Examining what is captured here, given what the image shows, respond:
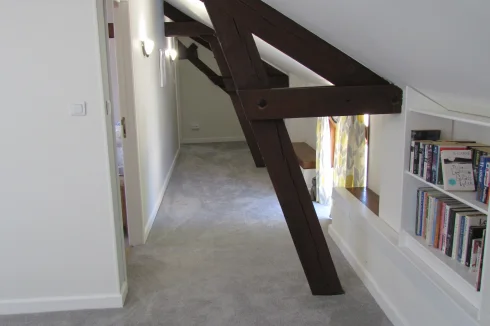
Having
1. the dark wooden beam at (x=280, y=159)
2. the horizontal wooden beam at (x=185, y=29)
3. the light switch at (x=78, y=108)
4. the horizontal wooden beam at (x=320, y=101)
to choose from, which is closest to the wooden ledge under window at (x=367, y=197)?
the dark wooden beam at (x=280, y=159)

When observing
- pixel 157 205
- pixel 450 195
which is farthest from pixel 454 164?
pixel 157 205

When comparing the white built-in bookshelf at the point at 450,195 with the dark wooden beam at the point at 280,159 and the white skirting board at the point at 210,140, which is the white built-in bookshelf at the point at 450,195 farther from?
the white skirting board at the point at 210,140

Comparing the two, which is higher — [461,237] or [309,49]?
[309,49]

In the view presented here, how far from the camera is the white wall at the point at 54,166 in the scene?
212cm

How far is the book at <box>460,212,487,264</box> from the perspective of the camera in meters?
1.76

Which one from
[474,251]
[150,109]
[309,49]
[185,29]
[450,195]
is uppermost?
[185,29]

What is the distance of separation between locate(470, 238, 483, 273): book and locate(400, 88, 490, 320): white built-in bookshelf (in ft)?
0.09

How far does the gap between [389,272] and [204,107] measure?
5.93 m

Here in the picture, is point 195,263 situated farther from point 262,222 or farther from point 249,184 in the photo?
point 249,184

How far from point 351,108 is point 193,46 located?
552 cm

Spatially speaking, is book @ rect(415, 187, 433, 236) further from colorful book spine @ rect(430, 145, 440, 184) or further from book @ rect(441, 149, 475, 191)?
book @ rect(441, 149, 475, 191)

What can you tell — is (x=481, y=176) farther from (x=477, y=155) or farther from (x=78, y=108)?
(x=78, y=108)

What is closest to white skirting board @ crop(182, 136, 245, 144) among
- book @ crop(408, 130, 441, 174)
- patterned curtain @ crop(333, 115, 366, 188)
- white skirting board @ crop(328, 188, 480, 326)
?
patterned curtain @ crop(333, 115, 366, 188)

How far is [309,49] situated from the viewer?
7.48 feet
